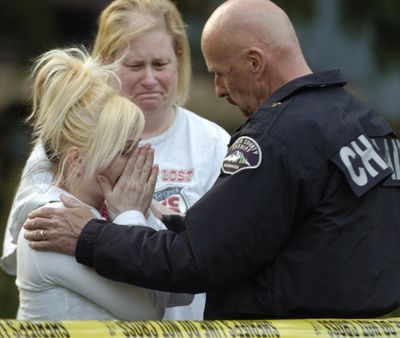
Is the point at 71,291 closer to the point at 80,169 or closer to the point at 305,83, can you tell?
the point at 80,169

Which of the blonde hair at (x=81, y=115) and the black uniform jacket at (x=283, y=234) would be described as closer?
the black uniform jacket at (x=283, y=234)

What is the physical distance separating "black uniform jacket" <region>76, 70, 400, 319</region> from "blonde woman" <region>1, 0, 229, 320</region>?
3.32ft

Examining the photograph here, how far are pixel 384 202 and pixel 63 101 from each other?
→ 1034 millimetres

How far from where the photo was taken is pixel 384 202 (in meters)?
3.48

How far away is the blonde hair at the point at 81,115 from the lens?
3436 millimetres

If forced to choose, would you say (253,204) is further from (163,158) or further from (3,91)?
(3,91)

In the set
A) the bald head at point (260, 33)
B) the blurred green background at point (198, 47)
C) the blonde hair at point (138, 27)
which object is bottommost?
the blurred green background at point (198, 47)

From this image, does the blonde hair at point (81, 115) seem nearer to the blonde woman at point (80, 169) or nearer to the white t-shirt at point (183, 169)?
the blonde woman at point (80, 169)

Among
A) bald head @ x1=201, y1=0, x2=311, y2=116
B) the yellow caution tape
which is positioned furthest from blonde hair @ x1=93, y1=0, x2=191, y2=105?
the yellow caution tape

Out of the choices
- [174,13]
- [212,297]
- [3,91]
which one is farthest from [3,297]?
[212,297]

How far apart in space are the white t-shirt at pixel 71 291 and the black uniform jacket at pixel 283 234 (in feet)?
0.17

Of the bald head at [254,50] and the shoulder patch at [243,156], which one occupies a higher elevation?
the bald head at [254,50]

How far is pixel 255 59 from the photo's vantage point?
360 cm

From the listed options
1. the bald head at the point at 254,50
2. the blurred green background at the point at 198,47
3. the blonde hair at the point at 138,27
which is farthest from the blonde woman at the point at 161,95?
the blurred green background at the point at 198,47
